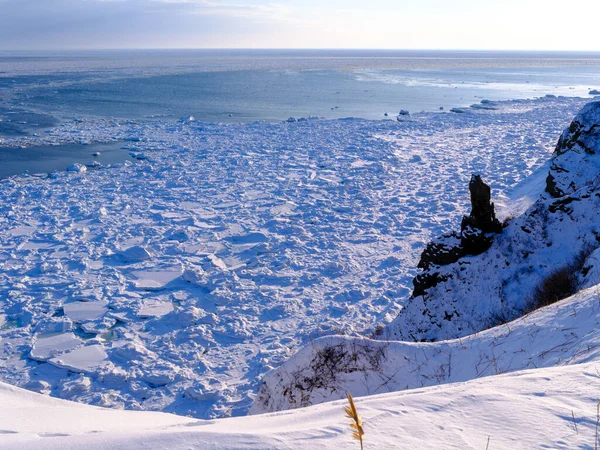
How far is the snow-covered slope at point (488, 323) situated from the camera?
432cm

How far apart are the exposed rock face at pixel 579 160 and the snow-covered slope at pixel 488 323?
0.23 feet

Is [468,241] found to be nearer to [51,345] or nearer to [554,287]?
[554,287]

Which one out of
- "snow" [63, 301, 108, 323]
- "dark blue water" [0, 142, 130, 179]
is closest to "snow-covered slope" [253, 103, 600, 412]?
"snow" [63, 301, 108, 323]

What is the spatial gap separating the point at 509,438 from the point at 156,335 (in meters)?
5.93

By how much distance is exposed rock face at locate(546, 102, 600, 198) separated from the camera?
9.12 metres

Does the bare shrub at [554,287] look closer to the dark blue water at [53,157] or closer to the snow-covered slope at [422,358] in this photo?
the snow-covered slope at [422,358]

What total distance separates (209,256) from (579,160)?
24.2 ft

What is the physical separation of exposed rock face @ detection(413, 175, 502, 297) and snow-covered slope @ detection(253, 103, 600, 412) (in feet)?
0.12

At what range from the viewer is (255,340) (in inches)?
291

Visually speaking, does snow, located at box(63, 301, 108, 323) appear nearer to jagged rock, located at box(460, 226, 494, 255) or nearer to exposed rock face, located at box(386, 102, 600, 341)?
exposed rock face, located at box(386, 102, 600, 341)

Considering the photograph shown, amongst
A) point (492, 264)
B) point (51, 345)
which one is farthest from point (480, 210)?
point (51, 345)

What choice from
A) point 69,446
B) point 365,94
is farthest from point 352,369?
point 365,94

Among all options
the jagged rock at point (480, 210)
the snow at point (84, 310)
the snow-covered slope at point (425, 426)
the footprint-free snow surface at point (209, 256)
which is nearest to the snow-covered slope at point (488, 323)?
the jagged rock at point (480, 210)

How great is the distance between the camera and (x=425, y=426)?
8.63ft
